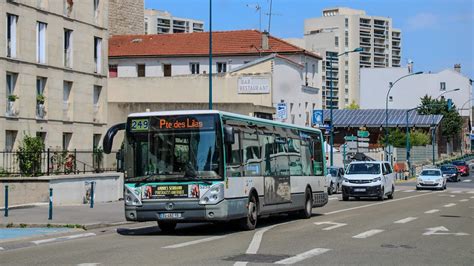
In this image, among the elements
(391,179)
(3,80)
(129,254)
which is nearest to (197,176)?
(129,254)

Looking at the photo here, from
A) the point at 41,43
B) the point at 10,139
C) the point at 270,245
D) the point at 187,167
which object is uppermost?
the point at 41,43

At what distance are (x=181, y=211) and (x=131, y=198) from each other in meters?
1.34

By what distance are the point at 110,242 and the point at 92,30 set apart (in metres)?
28.8

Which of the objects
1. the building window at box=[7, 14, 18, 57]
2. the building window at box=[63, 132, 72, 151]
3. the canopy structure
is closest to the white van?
the building window at box=[63, 132, 72, 151]

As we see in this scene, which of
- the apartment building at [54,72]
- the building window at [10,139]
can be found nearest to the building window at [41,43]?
the apartment building at [54,72]

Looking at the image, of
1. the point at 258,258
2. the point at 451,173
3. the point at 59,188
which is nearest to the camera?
the point at 258,258

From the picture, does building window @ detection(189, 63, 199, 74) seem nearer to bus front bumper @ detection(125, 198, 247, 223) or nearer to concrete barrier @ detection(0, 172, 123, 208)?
concrete barrier @ detection(0, 172, 123, 208)

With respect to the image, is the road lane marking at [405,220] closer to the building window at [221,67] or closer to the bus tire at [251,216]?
the bus tire at [251,216]

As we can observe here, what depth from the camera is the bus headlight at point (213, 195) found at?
731 inches

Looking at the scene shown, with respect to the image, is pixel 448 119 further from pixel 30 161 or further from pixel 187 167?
pixel 187 167

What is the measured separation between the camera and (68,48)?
42844mm

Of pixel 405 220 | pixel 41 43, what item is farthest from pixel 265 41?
pixel 405 220

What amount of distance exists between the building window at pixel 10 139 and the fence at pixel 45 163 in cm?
478

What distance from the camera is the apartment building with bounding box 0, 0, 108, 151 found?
38.0 meters
